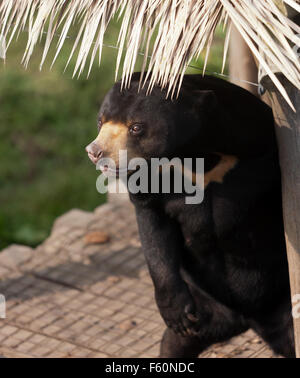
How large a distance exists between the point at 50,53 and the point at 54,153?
168cm

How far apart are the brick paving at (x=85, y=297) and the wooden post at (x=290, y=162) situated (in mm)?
1161

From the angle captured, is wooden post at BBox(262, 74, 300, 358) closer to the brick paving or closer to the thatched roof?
the thatched roof

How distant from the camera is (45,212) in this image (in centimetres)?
Answer: 679

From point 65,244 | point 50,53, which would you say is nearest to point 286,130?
point 65,244

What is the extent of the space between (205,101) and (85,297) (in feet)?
6.85

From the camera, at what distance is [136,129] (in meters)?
3.25

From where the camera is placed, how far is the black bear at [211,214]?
3271mm

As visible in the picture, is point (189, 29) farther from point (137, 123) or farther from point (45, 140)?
point (45, 140)

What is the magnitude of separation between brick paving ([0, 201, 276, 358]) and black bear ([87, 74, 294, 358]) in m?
0.52

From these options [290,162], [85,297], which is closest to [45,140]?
[85,297]

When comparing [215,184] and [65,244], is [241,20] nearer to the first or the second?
[215,184]

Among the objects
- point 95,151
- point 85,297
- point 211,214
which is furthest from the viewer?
point 85,297

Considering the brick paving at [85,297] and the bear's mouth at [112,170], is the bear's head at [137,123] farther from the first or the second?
the brick paving at [85,297]

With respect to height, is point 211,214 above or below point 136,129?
below
